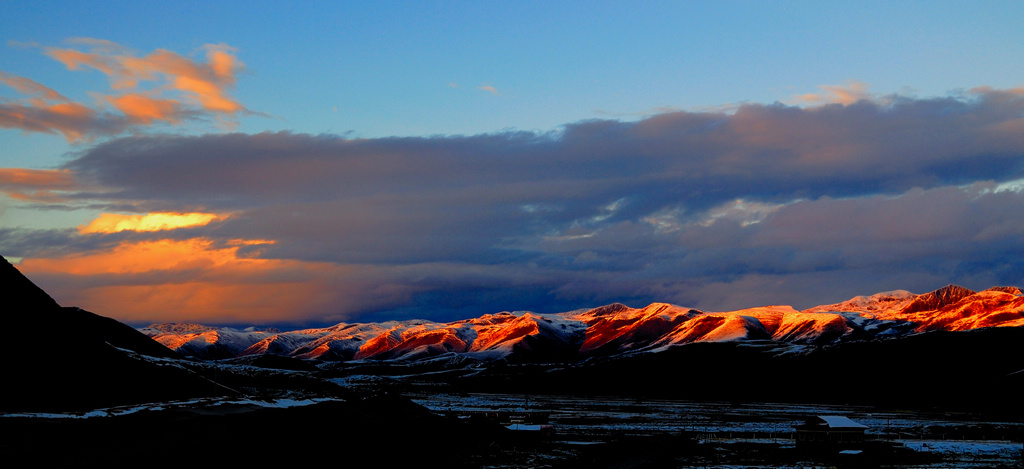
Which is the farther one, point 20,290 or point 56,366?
point 20,290

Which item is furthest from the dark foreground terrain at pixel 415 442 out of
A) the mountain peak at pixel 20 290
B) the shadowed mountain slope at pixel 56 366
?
the mountain peak at pixel 20 290

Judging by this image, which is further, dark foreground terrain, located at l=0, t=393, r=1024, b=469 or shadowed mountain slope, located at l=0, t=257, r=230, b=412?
shadowed mountain slope, located at l=0, t=257, r=230, b=412

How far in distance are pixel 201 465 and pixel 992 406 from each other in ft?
544

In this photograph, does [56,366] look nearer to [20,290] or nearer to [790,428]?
[20,290]

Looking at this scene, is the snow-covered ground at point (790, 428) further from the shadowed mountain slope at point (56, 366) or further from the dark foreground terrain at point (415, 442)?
the shadowed mountain slope at point (56, 366)

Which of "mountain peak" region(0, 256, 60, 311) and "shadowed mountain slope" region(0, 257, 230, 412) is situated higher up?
"mountain peak" region(0, 256, 60, 311)

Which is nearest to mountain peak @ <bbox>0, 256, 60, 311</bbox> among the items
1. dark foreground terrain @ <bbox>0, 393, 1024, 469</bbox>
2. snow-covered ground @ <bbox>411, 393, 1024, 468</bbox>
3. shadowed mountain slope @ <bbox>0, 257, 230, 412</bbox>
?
shadowed mountain slope @ <bbox>0, 257, 230, 412</bbox>

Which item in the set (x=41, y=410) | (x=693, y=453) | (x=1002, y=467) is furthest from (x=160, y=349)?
(x=1002, y=467)

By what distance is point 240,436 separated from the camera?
61.6 meters

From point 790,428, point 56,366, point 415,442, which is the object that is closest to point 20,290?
point 56,366

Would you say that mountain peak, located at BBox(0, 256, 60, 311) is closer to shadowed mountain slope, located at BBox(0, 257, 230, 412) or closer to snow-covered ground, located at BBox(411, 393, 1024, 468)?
shadowed mountain slope, located at BBox(0, 257, 230, 412)

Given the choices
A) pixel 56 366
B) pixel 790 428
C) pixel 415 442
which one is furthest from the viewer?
pixel 790 428

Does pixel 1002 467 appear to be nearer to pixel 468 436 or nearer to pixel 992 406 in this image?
pixel 468 436

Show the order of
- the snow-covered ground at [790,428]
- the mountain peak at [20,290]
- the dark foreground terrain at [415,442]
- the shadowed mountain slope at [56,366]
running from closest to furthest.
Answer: the dark foreground terrain at [415,442], the shadowed mountain slope at [56,366], the mountain peak at [20,290], the snow-covered ground at [790,428]
